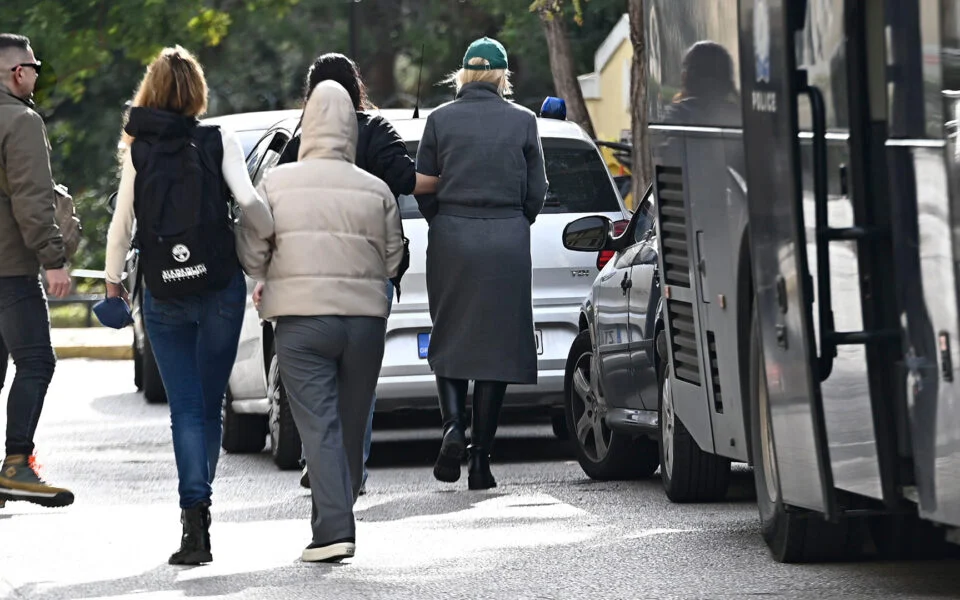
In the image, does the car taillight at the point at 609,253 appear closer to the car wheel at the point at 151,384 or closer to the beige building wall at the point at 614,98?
the car wheel at the point at 151,384

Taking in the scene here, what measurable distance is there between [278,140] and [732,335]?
465cm

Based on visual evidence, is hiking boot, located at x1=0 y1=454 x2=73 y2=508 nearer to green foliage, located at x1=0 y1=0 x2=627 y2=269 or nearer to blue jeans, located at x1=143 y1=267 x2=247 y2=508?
blue jeans, located at x1=143 y1=267 x2=247 y2=508

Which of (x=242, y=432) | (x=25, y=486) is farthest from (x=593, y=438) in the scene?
(x=25, y=486)

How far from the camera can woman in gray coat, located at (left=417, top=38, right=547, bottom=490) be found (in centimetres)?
1067

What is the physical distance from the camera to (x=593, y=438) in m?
11.4

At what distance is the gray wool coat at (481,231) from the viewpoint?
35.0 ft

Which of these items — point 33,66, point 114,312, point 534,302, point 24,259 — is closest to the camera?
point 114,312

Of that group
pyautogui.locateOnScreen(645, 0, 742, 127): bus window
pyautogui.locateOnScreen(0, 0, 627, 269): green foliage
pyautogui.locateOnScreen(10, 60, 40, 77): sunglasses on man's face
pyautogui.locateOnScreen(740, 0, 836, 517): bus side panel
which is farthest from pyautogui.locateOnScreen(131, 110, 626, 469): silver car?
pyautogui.locateOnScreen(0, 0, 627, 269): green foliage

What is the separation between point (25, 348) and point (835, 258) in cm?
447

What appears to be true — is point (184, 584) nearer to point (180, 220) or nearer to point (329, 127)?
point (180, 220)

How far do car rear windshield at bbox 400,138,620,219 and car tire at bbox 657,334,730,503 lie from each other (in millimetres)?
2297

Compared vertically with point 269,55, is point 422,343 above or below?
above

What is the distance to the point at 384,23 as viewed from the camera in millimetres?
47344

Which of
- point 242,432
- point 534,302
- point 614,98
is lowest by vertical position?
point 614,98
